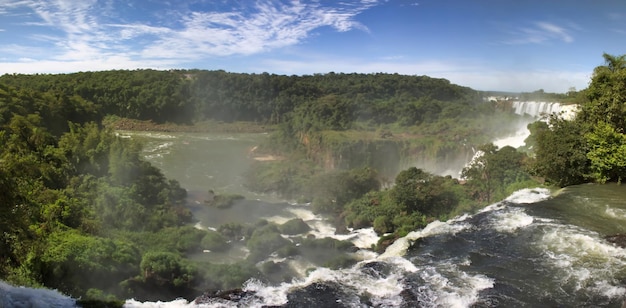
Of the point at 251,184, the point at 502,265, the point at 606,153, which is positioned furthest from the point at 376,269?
the point at 251,184

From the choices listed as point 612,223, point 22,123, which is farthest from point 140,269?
point 612,223

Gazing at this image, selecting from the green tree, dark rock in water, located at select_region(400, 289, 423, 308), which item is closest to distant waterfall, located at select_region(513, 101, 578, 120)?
the green tree

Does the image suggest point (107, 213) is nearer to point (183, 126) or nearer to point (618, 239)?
point (618, 239)

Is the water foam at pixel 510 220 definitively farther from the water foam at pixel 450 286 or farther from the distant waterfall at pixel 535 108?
the distant waterfall at pixel 535 108

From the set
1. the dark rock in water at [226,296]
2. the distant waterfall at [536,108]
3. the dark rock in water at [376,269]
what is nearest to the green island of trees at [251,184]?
the distant waterfall at [536,108]

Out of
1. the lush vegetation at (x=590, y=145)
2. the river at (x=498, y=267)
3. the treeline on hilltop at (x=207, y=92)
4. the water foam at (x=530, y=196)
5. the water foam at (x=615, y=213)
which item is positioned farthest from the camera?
the treeline on hilltop at (x=207, y=92)

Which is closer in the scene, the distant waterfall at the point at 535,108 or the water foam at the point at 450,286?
the water foam at the point at 450,286

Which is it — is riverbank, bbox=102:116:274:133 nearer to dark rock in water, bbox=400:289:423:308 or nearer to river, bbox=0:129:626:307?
river, bbox=0:129:626:307
